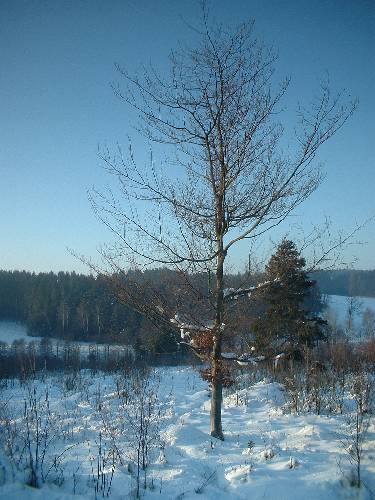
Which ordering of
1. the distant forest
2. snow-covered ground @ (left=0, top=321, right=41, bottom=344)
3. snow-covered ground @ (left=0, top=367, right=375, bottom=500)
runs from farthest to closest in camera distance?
snow-covered ground @ (left=0, top=321, right=41, bottom=344)
the distant forest
snow-covered ground @ (left=0, top=367, right=375, bottom=500)

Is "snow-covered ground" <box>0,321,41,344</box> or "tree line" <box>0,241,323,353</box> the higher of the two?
"tree line" <box>0,241,323,353</box>

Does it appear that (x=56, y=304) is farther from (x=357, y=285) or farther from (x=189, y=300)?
(x=357, y=285)

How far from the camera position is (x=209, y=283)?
5230mm

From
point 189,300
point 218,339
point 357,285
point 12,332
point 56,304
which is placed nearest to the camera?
point 218,339

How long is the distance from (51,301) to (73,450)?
51.8 m

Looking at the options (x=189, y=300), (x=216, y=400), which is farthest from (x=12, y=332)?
(x=189, y=300)

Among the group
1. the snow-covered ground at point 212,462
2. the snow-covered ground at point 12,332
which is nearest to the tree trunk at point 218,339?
the snow-covered ground at point 212,462

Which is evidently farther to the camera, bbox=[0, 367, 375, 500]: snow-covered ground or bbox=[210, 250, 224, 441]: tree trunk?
bbox=[210, 250, 224, 441]: tree trunk

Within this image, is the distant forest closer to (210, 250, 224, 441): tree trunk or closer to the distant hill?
(210, 250, 224, 441): tree trunk

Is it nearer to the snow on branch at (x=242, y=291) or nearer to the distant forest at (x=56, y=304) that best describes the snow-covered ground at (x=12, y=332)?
the distant forest at (x=56, y=304)

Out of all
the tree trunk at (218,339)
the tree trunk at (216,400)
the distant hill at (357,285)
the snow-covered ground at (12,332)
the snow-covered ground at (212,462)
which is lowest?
the snow-covered ground at (12,332)

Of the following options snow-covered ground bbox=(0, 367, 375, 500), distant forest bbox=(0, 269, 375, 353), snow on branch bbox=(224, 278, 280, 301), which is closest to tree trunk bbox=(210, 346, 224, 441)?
snow-covered ground bbox=(0, 367, 375, 500)

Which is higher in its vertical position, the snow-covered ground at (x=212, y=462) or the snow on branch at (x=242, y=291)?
the snow on branch at (x=242, y=291)

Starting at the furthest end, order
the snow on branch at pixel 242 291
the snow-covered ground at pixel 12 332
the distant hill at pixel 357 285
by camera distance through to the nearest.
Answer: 1. the distant hill at pixel 357 285
2. the snow-covered ground at pixel 12 332
3. the snow on branch at pixel 242 291
